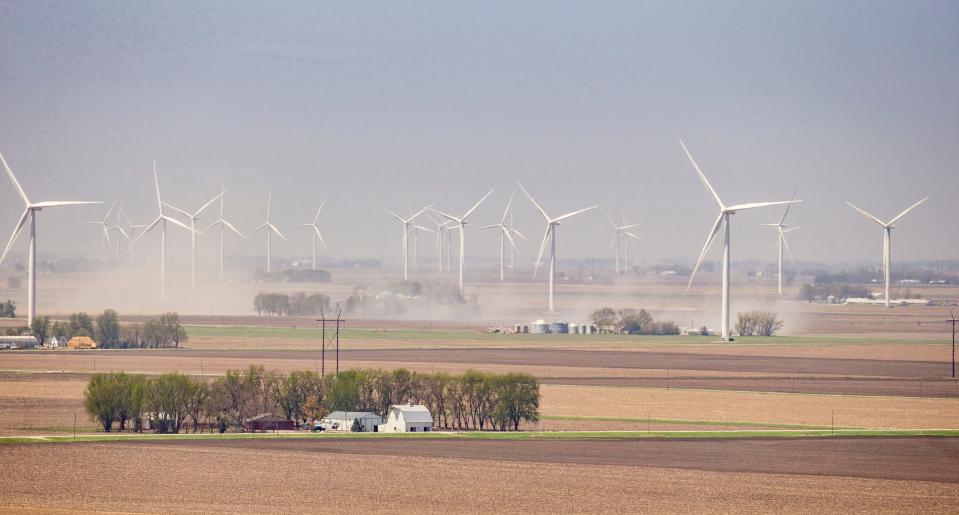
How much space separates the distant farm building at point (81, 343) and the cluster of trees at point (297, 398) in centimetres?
5900

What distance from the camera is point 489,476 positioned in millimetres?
62969

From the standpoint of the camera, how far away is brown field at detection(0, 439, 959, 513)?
5684 cm

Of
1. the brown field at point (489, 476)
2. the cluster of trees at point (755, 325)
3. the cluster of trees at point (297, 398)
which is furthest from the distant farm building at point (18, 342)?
the cluster of trees at point (755, 325)

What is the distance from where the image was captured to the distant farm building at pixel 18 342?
5536 inches

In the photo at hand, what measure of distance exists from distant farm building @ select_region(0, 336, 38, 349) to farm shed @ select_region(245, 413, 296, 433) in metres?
65.9

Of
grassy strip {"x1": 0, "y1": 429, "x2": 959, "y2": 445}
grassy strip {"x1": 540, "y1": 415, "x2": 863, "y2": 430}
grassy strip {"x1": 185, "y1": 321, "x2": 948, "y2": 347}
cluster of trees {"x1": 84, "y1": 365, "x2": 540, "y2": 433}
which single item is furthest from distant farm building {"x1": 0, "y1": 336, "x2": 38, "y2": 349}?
grassy strip {"x1": 540, "y1": 415, "x2": 863, "y2": 430}

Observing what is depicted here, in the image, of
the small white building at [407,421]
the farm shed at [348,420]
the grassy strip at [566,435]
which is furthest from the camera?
the farm shed at [348,420]

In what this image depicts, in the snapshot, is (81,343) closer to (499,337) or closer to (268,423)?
(499,337)

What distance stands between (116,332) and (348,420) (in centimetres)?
7688

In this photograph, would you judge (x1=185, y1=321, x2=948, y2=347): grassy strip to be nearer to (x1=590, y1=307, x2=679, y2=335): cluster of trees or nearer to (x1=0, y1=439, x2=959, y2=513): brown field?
(x1=590, y1=307, x2=679, y2=335): cluster of trees

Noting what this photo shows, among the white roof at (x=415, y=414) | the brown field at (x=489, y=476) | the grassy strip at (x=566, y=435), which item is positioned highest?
the white roof at (x=415, y=414)

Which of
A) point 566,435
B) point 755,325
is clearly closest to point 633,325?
point 755,325

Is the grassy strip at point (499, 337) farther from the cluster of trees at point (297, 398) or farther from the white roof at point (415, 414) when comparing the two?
the white roof at point (415, 414)

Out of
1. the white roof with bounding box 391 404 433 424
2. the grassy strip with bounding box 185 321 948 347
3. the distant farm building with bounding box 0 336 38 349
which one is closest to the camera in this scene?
the white roof with bounding box 391 404 433 424
